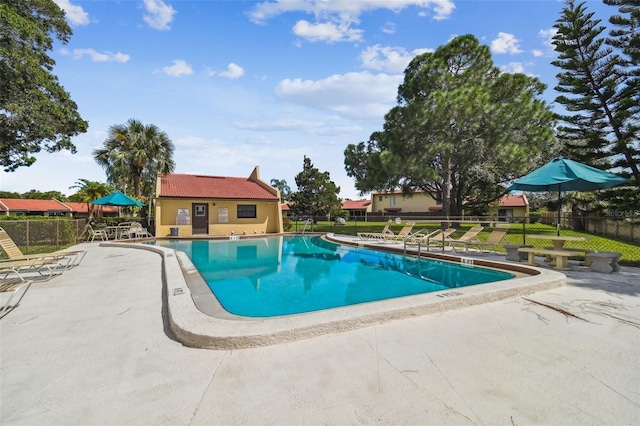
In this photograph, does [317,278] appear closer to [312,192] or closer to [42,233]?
[42,233]

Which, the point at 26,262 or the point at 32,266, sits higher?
the point at 26,262

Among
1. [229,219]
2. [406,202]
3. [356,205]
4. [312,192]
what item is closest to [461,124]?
[229,219]

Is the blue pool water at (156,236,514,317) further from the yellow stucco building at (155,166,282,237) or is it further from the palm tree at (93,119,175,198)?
the palm tree at (93,119,175,198)

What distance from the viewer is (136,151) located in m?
23.8

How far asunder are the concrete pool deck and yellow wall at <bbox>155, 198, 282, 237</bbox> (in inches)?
614

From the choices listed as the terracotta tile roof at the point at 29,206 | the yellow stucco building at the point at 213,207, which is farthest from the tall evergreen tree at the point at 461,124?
the terracotta tile roof at the point at 29,206

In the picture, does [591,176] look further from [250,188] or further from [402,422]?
[250,188]

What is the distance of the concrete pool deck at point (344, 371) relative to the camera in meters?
2.33

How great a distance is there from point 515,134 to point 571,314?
19.6 metres

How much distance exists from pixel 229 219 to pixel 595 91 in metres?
20.0

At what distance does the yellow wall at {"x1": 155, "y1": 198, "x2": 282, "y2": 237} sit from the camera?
64.1 ft

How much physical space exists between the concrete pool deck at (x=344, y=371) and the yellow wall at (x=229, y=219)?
15599 mm

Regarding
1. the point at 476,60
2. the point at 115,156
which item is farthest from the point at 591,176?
the point at 115,156

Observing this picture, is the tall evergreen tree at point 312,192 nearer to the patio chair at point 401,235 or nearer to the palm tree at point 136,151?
the palm tree at point 136,151
